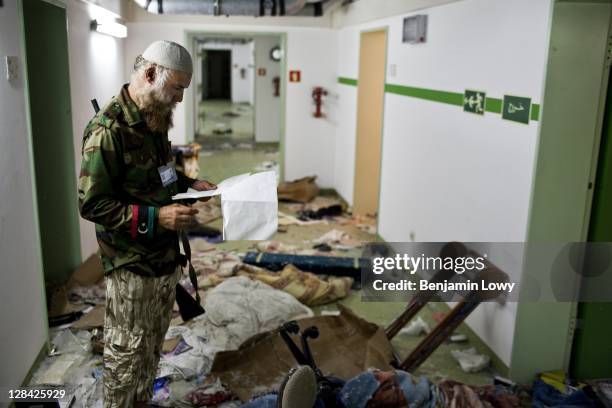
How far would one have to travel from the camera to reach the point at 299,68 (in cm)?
760

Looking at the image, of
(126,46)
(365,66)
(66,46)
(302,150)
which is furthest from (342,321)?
(126,46)

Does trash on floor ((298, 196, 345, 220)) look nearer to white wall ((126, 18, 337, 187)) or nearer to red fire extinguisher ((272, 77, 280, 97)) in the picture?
white wall ((126, 18, 337, 187))

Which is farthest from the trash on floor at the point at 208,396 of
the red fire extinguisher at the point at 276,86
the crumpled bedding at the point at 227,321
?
the red fire extinguisher at the point at 276,86

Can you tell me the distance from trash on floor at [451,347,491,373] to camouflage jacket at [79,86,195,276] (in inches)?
79.6

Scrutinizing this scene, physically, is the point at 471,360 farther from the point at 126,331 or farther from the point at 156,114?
the point at 156,114

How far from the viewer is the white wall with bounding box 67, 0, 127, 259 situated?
439 centimetres

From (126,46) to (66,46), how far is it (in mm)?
3009

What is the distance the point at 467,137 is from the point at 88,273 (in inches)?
121

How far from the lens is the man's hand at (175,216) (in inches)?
83.1

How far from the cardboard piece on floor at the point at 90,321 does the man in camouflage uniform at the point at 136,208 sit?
4.83ft

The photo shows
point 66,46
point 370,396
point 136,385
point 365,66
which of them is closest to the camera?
point 136,385

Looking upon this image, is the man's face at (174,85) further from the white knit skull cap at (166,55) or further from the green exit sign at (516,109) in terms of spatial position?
the green exit sign at (516,109)

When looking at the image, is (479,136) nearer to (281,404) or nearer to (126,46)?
(281,404)

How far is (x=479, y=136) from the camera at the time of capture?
3621 mm
